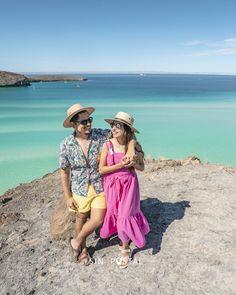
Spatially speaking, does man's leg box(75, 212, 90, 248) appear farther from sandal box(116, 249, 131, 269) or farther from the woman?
sandal box(116, 249, 131, 269)

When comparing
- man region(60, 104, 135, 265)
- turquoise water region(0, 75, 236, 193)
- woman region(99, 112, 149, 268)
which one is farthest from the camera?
turquoise water region(0, 75, 236, 193)

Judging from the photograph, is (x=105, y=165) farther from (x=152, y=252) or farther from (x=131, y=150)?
(x=152, y=252)

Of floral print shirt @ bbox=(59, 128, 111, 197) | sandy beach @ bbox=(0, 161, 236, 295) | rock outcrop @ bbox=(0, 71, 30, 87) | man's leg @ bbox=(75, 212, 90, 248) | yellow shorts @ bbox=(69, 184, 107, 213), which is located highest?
floral print shirt @ bbox=(59, 128, 111, 197)

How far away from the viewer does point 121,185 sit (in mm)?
4688

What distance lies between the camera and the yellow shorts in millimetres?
4707

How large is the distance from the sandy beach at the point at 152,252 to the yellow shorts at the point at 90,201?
789mm

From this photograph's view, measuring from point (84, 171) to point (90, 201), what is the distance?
16.0 inches

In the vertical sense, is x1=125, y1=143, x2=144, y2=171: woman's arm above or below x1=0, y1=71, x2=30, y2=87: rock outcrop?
above

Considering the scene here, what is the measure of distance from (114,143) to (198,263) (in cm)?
193

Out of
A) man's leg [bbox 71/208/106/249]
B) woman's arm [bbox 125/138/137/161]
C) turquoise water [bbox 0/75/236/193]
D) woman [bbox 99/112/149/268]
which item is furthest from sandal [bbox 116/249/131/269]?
turquoise water [bbox 0/75/236/193]

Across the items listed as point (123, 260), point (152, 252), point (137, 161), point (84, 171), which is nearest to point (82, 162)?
point (84, 171)

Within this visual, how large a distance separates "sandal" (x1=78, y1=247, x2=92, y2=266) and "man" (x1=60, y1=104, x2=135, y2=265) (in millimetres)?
13

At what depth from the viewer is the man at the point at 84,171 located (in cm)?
464

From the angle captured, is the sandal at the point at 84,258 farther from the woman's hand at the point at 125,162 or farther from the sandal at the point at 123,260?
the woman's hand at the point at 125,162
